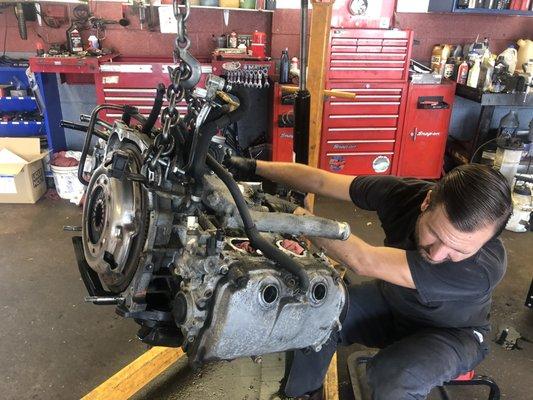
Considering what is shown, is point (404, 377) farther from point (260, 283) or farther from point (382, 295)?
point (260, 283)

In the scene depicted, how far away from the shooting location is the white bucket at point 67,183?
Result: 3.05 metres

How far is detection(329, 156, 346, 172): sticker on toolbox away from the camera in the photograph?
3290 millimetres

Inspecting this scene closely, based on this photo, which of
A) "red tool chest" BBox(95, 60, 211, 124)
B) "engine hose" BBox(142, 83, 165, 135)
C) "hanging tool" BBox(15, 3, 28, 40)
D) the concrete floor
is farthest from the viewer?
"hanging tool" BBox(15, 3, 28, 40)

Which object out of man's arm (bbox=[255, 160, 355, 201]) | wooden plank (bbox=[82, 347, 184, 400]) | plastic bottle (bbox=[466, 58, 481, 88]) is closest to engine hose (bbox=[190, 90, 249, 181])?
man's arm (bbox=[255, 160, 355, 201])

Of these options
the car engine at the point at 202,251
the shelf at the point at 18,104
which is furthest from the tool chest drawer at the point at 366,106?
the car engine at the point at 202,251

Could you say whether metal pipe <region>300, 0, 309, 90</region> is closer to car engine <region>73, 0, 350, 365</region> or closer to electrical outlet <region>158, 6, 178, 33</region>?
car engine <region>73, 0, 350, 365</region>

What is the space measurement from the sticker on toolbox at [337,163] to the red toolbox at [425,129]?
1.45 feet

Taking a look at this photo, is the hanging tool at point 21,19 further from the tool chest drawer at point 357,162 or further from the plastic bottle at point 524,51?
the plastic bottle at point 524,51

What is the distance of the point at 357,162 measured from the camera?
10.9 feet

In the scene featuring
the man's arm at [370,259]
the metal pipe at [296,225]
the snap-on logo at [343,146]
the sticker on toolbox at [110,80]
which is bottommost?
the snap-on logo at [343,146]

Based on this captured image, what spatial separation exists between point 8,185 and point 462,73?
10.7 ft

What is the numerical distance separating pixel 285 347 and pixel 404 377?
379 mm

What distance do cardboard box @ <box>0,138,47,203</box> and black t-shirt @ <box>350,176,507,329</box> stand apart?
7.95ft

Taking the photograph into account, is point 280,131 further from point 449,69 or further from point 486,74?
point 486,74
